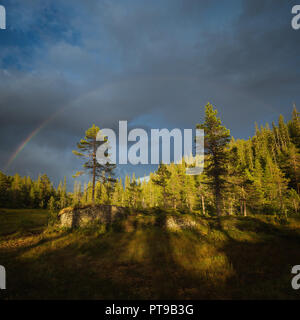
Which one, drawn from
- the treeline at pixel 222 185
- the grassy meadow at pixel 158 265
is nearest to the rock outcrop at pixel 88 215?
the treeline at pixel 222 185

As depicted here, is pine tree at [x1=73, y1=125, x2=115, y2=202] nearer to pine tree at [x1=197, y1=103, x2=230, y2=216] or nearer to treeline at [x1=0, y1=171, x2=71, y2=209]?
pine tree at [x1=197, y1=103, x2=230, y2=216]

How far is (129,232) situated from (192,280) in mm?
10221

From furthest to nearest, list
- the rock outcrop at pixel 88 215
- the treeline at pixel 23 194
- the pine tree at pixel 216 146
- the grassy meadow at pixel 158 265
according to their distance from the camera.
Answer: the treeline at pixel 23 194 → the pine tree at pixel 216 146 → the rock outcrop at pixel 88 215 → the grassy meadow at pixel 158 265

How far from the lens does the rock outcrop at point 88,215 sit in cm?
1912

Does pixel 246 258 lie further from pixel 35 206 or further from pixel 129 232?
pixel 35 206

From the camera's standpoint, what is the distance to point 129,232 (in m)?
16.3

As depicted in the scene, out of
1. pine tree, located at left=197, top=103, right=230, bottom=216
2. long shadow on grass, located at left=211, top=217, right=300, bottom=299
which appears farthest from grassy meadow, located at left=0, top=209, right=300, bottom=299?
pine tree, located at left=197, top=103, right=230, bottom=216

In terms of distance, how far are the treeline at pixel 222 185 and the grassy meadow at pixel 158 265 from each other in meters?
8.32

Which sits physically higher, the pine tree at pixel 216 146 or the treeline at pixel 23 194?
the pine tree at pixel 216 146

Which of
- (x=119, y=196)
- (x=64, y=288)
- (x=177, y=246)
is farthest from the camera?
(x=119, y=196)

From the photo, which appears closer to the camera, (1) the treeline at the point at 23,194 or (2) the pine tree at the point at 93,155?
(2) the pine tree at the point at 93,155

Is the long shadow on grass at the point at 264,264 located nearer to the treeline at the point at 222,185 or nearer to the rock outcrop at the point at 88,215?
the treeline at the point at 222,185
